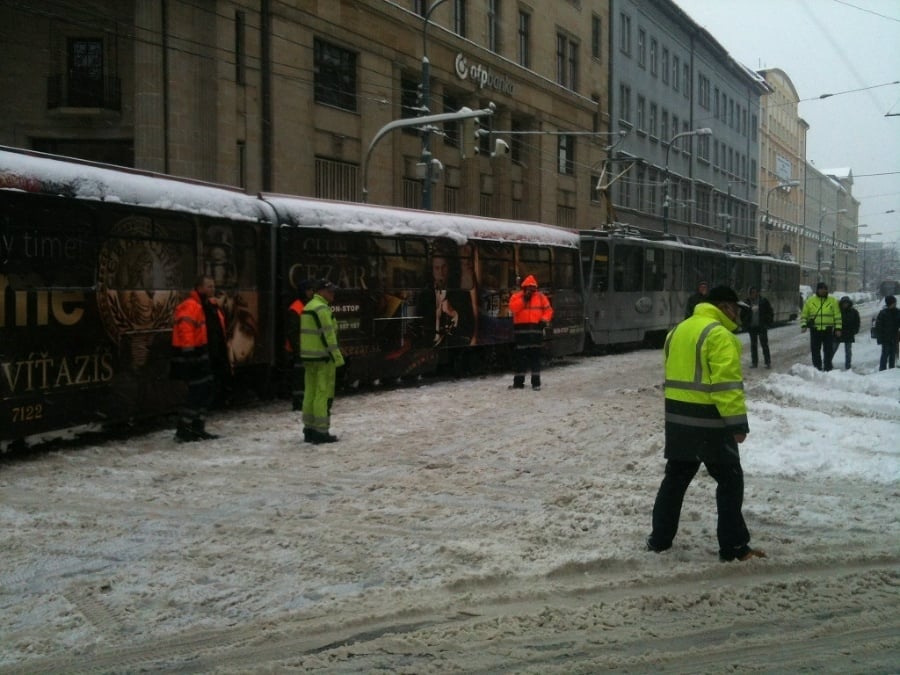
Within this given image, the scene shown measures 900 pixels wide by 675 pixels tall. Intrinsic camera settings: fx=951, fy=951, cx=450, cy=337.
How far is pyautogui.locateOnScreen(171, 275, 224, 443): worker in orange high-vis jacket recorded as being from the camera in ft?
33.8

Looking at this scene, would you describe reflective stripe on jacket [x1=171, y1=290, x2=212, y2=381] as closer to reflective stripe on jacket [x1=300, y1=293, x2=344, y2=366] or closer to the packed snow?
the packed snow

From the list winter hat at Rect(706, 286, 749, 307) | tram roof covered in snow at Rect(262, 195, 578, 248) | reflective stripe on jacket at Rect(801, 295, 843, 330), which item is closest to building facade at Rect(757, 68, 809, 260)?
reflective stripe on jacket at Rect(801, 295, 843, 330)

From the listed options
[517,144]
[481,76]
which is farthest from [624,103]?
[481,76]

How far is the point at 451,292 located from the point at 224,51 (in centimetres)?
1077

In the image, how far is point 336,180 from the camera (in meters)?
28.2

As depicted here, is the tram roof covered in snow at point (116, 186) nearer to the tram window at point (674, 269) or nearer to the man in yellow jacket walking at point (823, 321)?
the man in yellow jacket walking at point (823, 321)

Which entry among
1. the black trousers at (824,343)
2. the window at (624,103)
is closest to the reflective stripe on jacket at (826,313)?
the black trousers at (824,343)

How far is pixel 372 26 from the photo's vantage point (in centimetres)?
2955

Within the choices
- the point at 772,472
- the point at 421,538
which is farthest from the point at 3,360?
the point at 772,472

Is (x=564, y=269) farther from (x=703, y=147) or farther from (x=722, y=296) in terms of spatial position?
(x=703, y=147)

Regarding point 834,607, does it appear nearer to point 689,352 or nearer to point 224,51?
point 689,352

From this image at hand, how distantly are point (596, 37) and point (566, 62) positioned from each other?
477 cm

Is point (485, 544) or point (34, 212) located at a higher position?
point (34, 212)

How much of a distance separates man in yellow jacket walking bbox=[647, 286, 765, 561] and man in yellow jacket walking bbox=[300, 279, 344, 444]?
15.9ft
